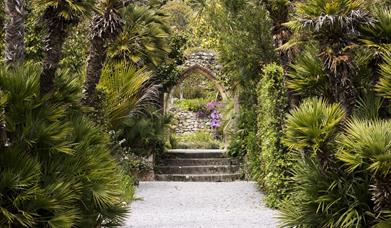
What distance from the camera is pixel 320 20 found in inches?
221

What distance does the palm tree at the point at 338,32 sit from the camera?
5.63 metres

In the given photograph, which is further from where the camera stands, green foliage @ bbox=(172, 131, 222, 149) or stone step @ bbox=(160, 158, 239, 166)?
green foliage @ bbox=(172, 131, 222, 149)

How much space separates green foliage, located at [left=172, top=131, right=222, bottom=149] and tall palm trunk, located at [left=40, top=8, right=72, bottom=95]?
540 inches

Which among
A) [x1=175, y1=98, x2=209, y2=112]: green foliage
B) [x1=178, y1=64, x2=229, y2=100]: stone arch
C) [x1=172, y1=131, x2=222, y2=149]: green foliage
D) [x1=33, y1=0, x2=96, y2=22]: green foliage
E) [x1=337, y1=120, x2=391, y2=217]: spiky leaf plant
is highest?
[x1=178, y1=64, x2=229, y2=100]: stone arch

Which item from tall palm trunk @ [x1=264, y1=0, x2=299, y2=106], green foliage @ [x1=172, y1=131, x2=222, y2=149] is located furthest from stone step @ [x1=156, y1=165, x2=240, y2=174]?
tall palm trunk @ [x1=264, y1=0, x2=299, y2=106]

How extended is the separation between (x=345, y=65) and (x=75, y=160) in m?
3.01

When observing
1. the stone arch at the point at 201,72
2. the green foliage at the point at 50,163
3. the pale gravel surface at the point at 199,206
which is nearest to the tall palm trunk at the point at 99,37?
the green foliage at the point at 50,163

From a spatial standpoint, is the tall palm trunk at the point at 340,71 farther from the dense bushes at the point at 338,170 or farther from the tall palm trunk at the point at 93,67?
the tall palm trunk at the point at 93,67

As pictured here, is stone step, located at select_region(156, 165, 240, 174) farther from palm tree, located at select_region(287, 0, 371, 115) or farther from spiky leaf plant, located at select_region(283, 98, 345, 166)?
spiky leaf plant, located at select_region(283, 98, 345, 166)

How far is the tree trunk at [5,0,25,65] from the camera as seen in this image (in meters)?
5.40

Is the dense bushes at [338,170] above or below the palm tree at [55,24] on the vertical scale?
below

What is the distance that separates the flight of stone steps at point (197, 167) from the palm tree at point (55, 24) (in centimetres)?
1016

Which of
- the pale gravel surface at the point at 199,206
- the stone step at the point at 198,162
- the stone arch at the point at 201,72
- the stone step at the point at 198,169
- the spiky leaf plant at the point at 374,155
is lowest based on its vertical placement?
the pale gravel surface at the point at 199,206

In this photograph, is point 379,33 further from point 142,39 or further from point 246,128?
point 246,128
